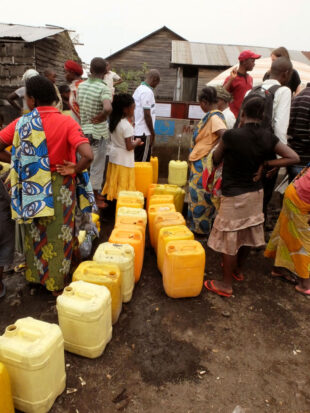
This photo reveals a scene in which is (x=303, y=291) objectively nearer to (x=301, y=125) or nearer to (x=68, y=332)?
(x=301, y=125)

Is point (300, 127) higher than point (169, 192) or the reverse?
higher

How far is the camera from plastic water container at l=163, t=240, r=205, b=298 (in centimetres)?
288

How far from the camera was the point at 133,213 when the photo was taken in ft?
12.5

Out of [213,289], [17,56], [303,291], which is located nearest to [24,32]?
[17,56]

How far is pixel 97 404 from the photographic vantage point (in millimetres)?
2041

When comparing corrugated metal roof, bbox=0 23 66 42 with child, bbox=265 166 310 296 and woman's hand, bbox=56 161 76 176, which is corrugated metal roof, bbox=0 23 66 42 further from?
child, bbox=265 166 310 296

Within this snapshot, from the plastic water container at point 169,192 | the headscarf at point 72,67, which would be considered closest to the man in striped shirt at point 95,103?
the headscarf at point 72,67

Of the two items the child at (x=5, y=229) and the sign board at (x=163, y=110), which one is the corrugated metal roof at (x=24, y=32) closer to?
the sign board at (x=163, y=110)

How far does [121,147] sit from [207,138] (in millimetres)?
1368

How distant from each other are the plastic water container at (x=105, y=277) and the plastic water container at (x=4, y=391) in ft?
3.12

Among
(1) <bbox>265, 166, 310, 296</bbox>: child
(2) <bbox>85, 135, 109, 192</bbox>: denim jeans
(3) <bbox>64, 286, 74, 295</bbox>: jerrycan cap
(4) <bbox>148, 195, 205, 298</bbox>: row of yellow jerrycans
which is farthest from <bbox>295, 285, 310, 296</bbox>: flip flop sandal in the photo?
(2) <bbox>85, 135, 109, 192</bbox>: denim jeans

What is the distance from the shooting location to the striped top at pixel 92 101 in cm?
445

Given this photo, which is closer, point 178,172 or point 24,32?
point 178,172

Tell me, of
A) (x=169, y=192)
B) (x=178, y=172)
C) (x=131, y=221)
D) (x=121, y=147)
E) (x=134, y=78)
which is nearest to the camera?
(x=131, y=221)
